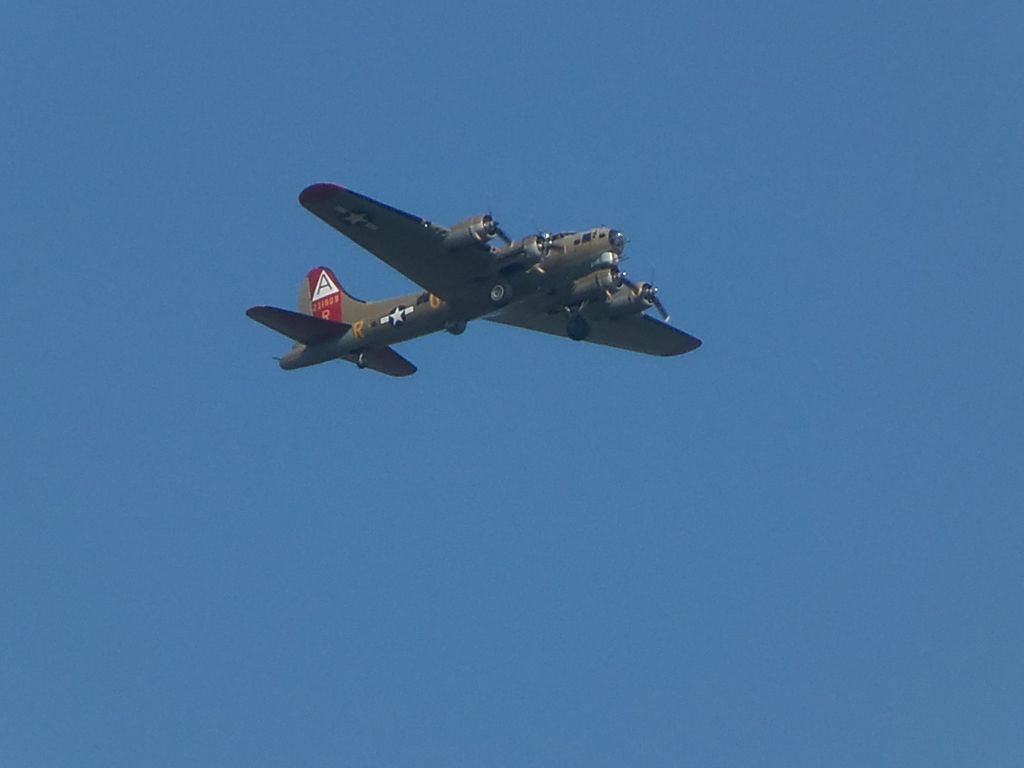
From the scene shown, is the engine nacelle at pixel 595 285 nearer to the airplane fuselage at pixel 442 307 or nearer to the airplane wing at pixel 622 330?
the airplane fuselage at pixel 442 307

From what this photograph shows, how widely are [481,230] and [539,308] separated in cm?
622

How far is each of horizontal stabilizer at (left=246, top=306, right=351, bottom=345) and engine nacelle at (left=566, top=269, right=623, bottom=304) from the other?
29.6 feet

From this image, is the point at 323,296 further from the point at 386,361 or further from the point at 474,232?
the point at 474,232

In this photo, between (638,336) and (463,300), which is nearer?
(463,300)

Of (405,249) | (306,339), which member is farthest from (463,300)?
(306,339)

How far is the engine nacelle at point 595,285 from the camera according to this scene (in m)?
55.8

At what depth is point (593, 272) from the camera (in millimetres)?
55500

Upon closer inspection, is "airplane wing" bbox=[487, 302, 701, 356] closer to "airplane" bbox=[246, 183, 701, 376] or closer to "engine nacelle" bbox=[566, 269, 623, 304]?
"airplane" bbox=[246, 183, 701, 376]

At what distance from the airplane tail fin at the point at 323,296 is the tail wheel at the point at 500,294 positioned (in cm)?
744

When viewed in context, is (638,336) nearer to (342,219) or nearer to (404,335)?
(404,335)

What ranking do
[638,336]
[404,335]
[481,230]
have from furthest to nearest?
[638,336] → [404,335] → [481,230]

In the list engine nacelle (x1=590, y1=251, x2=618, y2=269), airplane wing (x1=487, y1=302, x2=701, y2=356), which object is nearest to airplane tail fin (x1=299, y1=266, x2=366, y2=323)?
airplane wing (x1=487, y1=302, x2=701, y2=356)

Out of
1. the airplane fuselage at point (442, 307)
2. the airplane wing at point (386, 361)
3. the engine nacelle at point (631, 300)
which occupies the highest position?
the engine nacelle at point (631, 300)

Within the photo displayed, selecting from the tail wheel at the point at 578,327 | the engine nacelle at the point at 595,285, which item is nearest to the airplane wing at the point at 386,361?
the tail wheel at the point at 578,327
